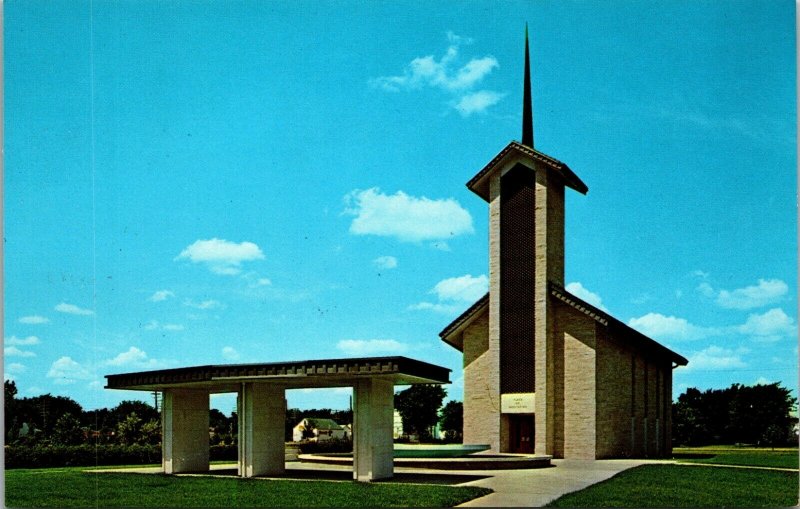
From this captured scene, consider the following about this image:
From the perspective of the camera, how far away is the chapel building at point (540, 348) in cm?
4175

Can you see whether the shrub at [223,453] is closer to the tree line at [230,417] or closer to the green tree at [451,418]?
the tree line at [230,417]

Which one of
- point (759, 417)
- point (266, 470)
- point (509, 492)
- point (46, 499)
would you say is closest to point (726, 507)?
point (509, 492)

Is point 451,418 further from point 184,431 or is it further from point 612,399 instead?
point 184,431

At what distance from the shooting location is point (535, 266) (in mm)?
43312

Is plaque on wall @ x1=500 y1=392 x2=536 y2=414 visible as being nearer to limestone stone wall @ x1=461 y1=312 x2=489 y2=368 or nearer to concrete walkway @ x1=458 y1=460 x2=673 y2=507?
limestone stone wall @ x1=461 y1=312 x2=489 y2=368

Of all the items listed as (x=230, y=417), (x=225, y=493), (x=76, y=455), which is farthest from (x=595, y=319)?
(x=230, y=417)

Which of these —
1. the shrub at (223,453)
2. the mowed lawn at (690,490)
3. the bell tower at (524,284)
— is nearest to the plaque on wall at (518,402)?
the bell tower at (524,284)

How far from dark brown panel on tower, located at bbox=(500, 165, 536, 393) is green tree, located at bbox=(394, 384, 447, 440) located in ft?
210

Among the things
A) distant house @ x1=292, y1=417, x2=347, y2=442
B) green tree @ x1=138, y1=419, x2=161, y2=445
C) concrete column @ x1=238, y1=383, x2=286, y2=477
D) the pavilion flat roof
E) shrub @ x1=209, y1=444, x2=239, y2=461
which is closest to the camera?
the pavilion flat roof

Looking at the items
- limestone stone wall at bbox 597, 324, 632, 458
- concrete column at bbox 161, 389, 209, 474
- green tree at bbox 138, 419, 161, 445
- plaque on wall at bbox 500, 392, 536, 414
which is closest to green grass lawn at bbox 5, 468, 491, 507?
concrete column at bbox 161, 389, 209, 474

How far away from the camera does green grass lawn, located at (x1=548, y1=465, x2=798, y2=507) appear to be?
20844 millimetres

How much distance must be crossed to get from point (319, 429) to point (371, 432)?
80.6m

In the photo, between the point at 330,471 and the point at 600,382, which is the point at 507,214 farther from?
the point at 330,471

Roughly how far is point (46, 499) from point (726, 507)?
18.1 metres
